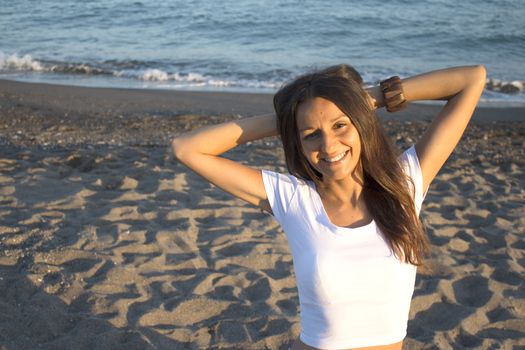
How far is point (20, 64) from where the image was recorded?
13938 millimetres

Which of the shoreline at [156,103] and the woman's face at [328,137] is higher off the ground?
the woman's face at [328,137]

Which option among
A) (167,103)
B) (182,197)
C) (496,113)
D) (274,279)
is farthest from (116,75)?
(274,279)

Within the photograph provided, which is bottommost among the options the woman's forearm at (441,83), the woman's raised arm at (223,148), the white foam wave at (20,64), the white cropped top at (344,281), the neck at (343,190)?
the white foam wave at (20,64)

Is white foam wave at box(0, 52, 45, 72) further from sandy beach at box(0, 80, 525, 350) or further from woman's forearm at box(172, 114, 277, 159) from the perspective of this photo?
woman's forearm at box(172, 114, 277, 159)

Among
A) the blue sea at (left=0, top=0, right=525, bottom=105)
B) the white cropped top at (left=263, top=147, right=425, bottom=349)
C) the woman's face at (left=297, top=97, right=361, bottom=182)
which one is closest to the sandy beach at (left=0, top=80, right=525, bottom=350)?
the white cropped top at (left=263, top=147, right=425, bottom=349)

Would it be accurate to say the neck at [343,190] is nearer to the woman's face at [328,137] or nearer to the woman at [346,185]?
Answer: the woman at [346,185]

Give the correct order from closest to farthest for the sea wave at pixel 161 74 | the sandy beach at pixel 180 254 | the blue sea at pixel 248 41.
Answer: the sandy beach at pixel 180 254, the sea wave at pixel 161 74, the blue sea at pixel 248 41

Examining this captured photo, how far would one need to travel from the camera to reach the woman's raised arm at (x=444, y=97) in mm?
2385

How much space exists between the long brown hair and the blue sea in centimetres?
911

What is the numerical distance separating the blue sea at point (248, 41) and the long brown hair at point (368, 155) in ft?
29.9

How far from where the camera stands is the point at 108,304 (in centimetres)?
389

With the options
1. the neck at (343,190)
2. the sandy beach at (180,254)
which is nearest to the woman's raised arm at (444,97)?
the neck at (343,190)

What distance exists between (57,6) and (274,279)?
19945 millimetres

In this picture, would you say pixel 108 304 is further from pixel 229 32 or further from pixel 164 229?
pixel 229 32
